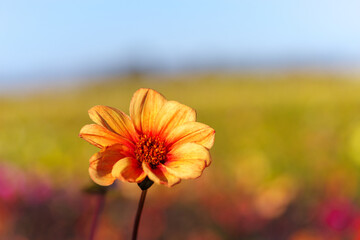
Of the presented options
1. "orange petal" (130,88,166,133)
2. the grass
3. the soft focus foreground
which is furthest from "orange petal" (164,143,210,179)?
the grass

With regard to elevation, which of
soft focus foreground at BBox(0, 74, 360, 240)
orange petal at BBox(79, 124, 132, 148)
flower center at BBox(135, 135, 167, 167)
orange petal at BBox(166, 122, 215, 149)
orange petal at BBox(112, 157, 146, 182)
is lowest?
soft focus foreground at BBox(0, 74, 360, 240)

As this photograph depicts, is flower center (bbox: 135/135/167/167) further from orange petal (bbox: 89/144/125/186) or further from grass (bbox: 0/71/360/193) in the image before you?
grass (bbox: 0/71/360/193)

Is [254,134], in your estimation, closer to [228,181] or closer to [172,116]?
[228,181]

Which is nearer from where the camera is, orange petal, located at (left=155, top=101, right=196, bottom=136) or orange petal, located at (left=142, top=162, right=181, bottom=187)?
orange petal, located at (left=142, top=162, right=181, bottom=187)

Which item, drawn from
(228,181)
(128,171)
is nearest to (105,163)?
(128,171)

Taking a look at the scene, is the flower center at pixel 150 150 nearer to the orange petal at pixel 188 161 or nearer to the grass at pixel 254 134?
the orange petal at pixel 188 161
